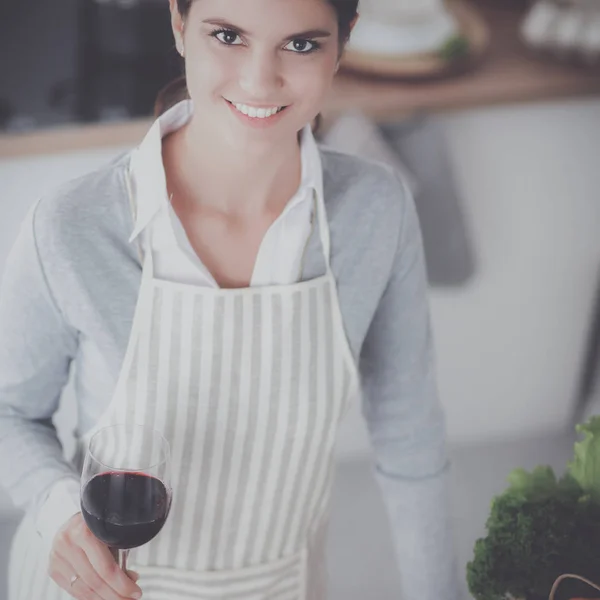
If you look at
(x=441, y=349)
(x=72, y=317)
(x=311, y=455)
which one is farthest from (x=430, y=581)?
(x=441, y=349)

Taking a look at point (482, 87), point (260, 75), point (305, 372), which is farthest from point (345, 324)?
point (482, 87)

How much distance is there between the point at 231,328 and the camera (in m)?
0.80

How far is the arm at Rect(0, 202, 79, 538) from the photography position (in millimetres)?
748

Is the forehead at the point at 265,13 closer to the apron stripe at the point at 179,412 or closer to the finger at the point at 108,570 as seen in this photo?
the apron stripe at the point at 179,412

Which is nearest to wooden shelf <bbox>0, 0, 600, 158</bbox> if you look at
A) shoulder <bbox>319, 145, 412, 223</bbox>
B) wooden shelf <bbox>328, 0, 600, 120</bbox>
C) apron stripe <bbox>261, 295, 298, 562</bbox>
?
wooden shelf <bbox>328, 0, 600, 120</bbox>

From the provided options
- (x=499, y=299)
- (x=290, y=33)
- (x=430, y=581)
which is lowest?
(x=499, y=299)

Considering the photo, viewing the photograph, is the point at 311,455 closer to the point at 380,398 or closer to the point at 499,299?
the point at 380,398

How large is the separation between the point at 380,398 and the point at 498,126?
0.80 metres

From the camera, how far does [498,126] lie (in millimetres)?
1573

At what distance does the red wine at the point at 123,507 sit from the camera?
697 mm

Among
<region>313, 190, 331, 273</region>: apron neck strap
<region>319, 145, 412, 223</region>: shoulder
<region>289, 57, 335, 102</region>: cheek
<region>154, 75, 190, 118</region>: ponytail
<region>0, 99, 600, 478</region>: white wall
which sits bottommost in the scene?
<region>0, 99, 600, 478</region>: white wall

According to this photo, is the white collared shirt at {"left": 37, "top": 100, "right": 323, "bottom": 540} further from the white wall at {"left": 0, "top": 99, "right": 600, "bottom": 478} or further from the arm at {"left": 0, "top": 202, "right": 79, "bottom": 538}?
the white wall at {"left": 0, "top": 99, "right": 600, "bottom": 478}

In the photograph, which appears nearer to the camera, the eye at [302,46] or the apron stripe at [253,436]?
the eye at [302,46]

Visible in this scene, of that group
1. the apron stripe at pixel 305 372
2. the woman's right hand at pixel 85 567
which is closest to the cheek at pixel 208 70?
the apron stripe at pixel 305 372
